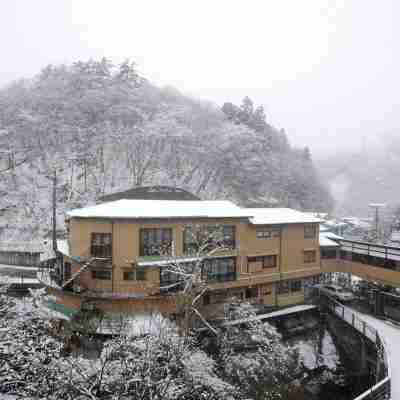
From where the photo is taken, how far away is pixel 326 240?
2738 cm

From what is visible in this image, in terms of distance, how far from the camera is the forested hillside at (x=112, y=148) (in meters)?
41.9

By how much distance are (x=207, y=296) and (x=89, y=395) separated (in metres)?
13.6

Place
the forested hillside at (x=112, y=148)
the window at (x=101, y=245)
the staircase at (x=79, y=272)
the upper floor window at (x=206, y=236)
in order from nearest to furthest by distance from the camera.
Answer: the staircase at (x=79, y=272)
the window at (x=101, y=245)
the upper floor window at (x=206, y=236)
the forested hillside at (x=112, y=148)

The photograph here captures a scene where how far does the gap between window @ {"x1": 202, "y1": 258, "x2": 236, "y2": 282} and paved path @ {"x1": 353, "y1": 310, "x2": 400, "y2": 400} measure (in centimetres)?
1022

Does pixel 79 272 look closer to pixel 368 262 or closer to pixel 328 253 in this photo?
pixel 328 253

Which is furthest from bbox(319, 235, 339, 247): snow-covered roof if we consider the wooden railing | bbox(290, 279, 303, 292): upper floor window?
the wooden railing

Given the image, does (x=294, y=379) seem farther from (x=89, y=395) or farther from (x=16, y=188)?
(x=16, y=188)

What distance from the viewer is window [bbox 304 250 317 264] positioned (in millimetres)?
25438

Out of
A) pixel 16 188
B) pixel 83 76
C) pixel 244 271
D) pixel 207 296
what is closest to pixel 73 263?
pixel 207 296

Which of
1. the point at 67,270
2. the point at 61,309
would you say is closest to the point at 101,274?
the point at 61,309

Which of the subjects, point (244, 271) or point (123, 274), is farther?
point (244, 271)

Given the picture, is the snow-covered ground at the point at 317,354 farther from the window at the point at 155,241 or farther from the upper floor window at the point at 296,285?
the window at the point at 155,241

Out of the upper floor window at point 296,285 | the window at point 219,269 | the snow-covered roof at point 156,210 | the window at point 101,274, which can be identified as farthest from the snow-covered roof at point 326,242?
the window at point 101,274

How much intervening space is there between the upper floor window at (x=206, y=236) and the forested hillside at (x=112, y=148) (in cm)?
2262
